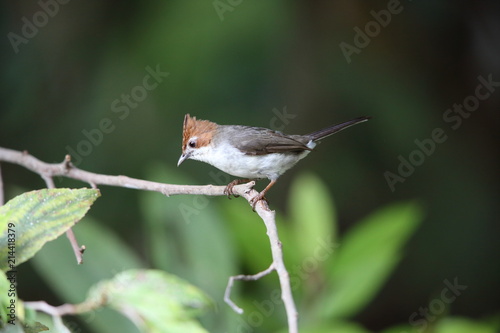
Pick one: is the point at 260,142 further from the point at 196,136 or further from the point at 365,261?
the point at 365,261

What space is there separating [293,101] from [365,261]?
2.38m

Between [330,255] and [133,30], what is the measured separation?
258 cm

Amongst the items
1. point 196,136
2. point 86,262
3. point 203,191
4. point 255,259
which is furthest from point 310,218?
point 203,191

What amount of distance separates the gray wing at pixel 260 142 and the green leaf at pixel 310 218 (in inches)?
9.7

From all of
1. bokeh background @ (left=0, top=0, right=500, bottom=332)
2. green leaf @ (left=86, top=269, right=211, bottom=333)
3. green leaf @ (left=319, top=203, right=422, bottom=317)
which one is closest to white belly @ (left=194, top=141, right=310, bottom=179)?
green leaf @ (left=319, top=203, right=422, bottom=317)

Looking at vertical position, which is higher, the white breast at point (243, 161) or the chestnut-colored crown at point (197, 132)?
the chestnut-colored crown at point (197, 132)

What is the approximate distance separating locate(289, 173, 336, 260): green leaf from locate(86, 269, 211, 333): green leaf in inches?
70.7

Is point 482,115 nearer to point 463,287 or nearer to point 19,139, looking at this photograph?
point 463,287

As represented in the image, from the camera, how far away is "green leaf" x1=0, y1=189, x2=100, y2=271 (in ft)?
4.36

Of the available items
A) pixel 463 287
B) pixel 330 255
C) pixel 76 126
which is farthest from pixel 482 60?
pixel 76 126

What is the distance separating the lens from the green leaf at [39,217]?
1.33m

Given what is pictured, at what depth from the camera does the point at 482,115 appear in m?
5.41

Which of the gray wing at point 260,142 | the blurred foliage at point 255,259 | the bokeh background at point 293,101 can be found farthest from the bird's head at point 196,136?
the bokeh background at point 293,101

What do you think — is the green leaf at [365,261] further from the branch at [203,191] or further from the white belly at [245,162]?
the branch at [203,191]
